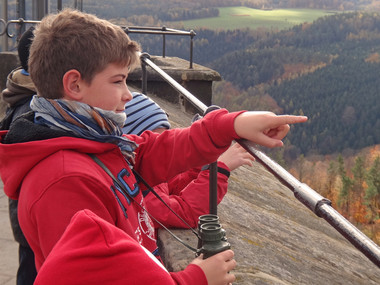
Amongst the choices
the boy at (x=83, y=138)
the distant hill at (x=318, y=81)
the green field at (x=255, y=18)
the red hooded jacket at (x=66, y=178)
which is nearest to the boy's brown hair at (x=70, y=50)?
the boy at (x=83, y=138)

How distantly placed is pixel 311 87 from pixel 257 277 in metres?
94.4

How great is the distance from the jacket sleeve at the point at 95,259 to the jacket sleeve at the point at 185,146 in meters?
0.67

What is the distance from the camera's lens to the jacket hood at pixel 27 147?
1.28 m

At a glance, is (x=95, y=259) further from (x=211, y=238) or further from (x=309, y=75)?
(x=309, y=75)

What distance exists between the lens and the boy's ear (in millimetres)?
1414

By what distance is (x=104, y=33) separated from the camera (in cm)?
143

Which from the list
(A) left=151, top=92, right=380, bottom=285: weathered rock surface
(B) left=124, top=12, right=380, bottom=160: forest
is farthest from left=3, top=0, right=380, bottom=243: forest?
(A) left=151, top=92, right=380, bottom=285: weathered rock surface

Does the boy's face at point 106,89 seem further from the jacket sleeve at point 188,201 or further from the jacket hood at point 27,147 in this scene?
the jacket sleeve at point 188,201

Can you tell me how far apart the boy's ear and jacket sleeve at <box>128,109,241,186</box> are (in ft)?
1.19

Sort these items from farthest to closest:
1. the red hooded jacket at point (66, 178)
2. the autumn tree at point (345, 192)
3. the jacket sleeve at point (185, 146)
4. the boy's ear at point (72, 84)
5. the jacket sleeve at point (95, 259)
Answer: the autumn tree at point (345, 192) → the jacket sleeve at point (185, 146) → the boy's ear at point (72, 84) → the red hooded jacket at point (66, 178) → the jacket sleeve at point (95, 259)

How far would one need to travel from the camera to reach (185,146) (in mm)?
1670

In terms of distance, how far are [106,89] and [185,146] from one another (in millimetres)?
336

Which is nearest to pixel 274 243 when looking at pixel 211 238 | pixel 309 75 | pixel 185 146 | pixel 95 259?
pixel 185 146

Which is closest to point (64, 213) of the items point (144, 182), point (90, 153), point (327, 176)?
point (90, 153)
